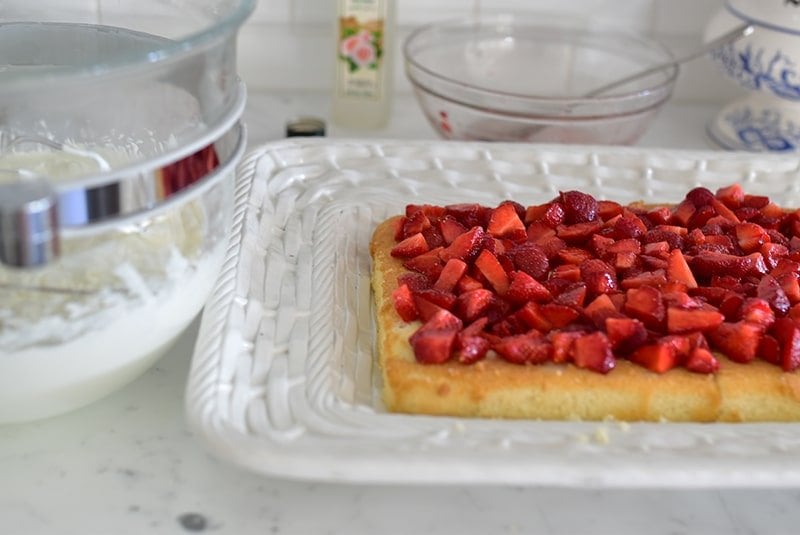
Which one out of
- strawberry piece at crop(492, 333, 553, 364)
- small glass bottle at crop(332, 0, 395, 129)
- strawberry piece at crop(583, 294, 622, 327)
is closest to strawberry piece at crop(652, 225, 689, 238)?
strawberry piece at crop(583, 294, 622, 327)

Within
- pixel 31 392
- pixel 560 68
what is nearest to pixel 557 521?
pixel 31 392

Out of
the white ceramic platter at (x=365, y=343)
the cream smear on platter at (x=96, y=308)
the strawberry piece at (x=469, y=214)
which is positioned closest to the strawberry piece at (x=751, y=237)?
the white ceramic platter at (x=365, y=343)

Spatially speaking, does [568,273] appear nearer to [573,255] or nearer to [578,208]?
[573,255]

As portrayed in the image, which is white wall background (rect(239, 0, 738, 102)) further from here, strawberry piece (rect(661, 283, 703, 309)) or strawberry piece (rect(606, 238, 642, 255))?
strawberry piece (rect(661, 283, 703, 309))

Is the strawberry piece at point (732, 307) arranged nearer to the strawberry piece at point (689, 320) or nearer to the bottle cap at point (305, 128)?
the strawberry piece at point (689, 320)

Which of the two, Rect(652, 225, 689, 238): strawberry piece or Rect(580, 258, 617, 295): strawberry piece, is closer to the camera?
Rect(580, 258, 617, 295): strawberry piece

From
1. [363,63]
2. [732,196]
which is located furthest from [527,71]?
[732,196]
